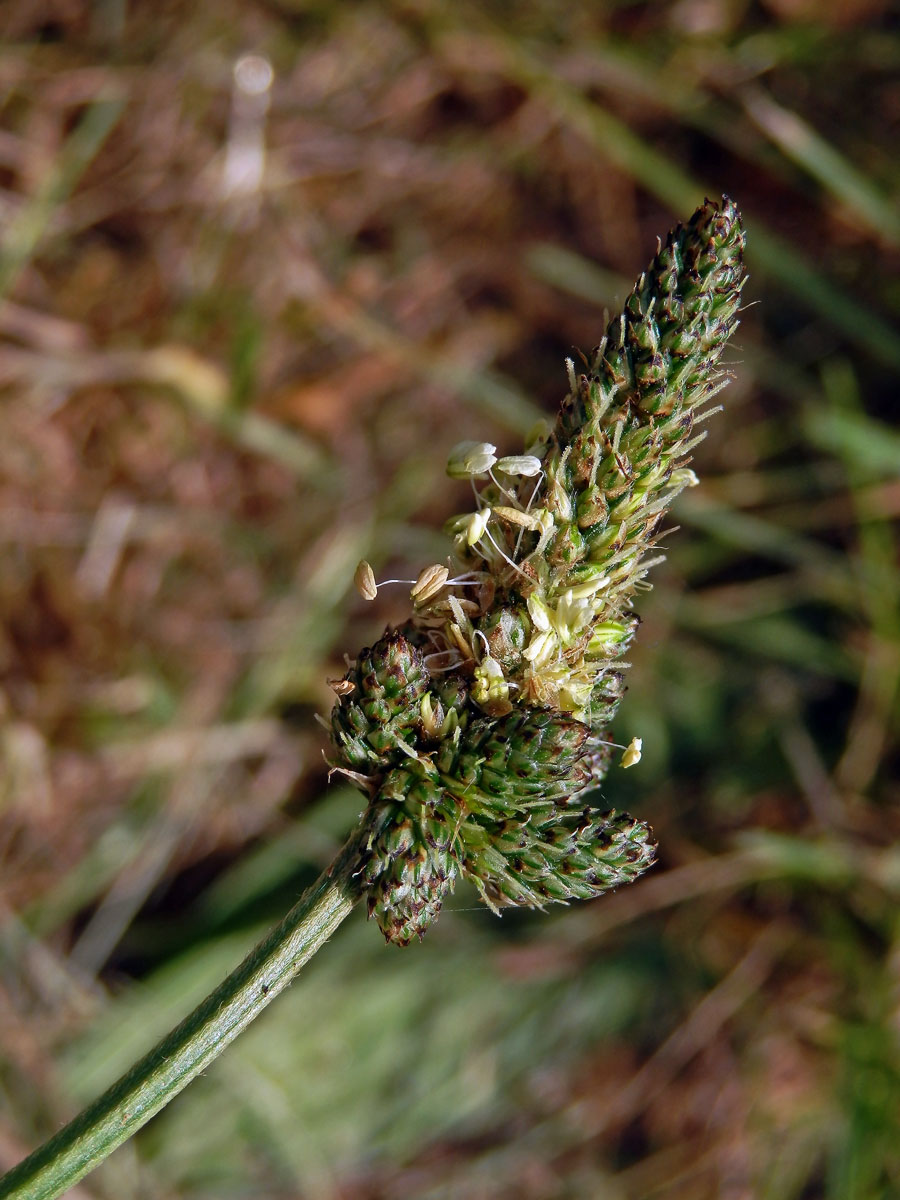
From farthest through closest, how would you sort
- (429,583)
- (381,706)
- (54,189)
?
(54,189)
(429,583)
(381,706)

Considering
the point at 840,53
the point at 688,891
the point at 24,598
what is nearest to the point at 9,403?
the point at 24,598

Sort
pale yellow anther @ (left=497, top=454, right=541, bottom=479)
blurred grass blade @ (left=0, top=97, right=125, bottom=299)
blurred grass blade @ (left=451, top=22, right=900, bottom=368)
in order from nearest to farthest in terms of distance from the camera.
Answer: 1. pale yellow anther @ (left=497, top=454, right=541, bottom=479)
2. blurred grass blade @ (left=0, top=97, right=125, bottom=299)
3. blurred grass blade @ (left=451, top=22, right=900, bottom=368)

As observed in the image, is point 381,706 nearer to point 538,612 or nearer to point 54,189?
point 538,612

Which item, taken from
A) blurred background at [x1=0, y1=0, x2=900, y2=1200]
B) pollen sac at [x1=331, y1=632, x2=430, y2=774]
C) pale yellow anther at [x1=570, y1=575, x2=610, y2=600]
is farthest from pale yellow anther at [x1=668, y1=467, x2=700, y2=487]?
blurred background at [x1=0, y1=0, x2=900, y2=1200]

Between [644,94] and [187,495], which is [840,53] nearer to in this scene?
[644,94]

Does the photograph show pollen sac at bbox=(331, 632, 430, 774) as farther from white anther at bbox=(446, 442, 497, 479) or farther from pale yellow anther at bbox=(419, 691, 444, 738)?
white anther at bbox=(446, 442, 497, 479)

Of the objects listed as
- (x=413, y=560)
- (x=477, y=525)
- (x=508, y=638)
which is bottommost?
(x=413, y=560)

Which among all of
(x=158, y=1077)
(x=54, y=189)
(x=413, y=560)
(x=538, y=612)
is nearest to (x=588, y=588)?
(x=538, y=612)

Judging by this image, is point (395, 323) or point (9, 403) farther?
point (395, 323)
